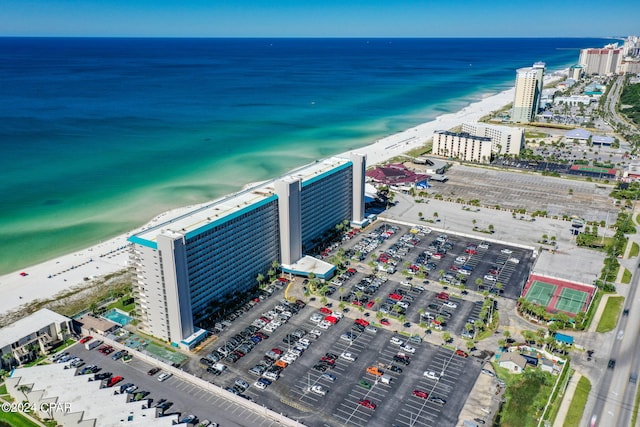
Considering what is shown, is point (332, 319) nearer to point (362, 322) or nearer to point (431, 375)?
point (362, 322)

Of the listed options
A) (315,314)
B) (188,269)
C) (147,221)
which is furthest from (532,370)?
(147,221)

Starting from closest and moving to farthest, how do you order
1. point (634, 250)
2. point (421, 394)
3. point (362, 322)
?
1. point (421, 394)
2. point (362, 322)
3. point (634, 250)

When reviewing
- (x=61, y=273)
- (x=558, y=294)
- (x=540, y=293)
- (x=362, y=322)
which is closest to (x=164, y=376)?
(x=362, y=322)

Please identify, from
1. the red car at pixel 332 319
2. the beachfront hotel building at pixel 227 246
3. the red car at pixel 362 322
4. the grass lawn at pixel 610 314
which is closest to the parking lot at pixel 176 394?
the beachfront hotel building at pixel 227 246

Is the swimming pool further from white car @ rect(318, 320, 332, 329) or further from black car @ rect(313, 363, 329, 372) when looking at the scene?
black car @ rect(313, 363, 329, 372)

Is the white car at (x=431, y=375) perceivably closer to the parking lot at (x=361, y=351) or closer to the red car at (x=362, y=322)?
the parking lot at (x=361, y=351)

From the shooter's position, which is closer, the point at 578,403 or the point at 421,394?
the point at 578,403
